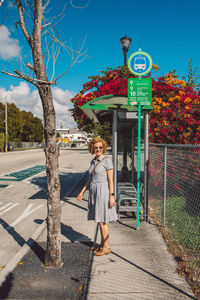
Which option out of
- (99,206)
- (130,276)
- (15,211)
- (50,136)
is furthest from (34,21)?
(15,211)

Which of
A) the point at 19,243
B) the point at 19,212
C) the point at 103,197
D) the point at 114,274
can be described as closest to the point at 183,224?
the point at 103,197

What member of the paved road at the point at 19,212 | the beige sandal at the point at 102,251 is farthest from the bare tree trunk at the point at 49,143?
the paved road at the point at 19,212

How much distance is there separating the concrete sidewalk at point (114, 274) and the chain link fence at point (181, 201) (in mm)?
356

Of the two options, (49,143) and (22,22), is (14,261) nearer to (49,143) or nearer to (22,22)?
(49,143)

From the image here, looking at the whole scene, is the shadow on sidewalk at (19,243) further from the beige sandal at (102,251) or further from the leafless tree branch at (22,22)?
the leafless tree branch at (22,22)

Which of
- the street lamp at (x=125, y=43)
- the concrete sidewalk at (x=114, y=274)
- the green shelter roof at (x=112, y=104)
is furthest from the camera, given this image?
the street lamp at (x=125, y=43)

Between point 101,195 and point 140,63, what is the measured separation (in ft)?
8.67

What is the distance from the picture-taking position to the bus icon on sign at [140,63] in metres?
5.15

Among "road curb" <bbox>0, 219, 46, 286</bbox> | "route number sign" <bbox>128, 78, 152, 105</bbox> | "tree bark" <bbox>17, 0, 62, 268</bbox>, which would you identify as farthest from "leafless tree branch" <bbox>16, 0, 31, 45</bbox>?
"road curb" <bbox>0, 219, 46, 286</bbox>

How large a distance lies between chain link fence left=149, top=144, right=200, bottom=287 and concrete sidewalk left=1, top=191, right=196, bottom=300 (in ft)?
1.17

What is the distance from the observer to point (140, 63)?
5160 millimetres

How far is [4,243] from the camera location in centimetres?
507

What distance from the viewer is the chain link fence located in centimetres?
448

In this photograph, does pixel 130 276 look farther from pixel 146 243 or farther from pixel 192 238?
pixel 192 238
